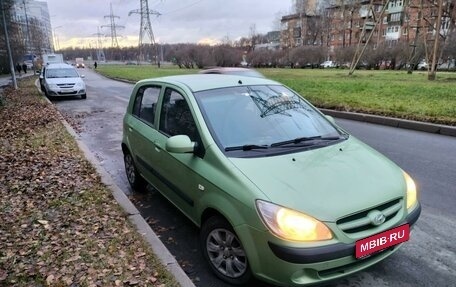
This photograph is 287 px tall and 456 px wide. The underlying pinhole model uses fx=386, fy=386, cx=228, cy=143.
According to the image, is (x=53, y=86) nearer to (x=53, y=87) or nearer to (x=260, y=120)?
(x=53, y=87)

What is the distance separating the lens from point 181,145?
3.39 m

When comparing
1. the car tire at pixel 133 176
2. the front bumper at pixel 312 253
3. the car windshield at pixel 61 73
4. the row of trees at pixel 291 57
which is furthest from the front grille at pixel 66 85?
the row of trees at pixel 291 57

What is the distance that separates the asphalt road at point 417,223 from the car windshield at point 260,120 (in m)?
1.21

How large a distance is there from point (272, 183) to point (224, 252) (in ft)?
2.49

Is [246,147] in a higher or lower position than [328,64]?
higher

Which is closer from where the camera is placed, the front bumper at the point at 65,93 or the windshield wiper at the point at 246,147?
the windshield wiper at the point at 246,147

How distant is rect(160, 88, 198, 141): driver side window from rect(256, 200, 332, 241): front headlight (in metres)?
1.21

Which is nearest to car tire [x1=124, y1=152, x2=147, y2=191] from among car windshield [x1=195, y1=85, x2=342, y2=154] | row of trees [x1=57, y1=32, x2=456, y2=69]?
car windshield [x1=195, y1=85, x2=342, y2=154]

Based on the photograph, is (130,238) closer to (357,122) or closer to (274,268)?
(274,268)

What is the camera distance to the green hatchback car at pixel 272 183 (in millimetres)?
2656

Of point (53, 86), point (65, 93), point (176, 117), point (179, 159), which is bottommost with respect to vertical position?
point (65, 93)

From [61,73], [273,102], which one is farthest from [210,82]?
[61,73]

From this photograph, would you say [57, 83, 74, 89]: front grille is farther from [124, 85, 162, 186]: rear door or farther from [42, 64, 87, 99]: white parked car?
[124, 85, 162, 186]: rear door

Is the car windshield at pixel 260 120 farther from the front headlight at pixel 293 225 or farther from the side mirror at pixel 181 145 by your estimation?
the front headlight at pixel 293 225
